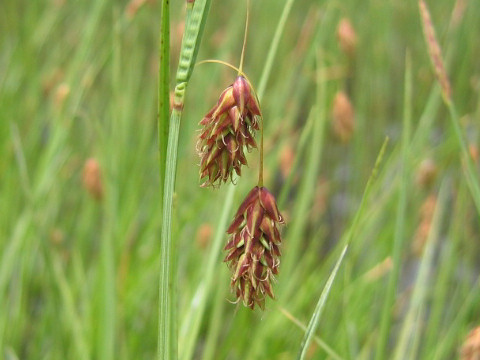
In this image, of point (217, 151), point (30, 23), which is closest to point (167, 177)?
point (217, 151)

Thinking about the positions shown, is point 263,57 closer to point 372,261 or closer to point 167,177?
point 372,261

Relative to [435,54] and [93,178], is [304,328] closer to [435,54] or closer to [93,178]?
[435,54]

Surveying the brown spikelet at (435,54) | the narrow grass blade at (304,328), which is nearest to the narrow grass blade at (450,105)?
the brown spikelet at (435,54)

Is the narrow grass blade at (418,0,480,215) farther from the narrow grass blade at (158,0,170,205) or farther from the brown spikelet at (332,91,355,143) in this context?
the brown spikelet at (332,91,355,143)

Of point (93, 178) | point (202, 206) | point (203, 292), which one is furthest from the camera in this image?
point (202, 206)

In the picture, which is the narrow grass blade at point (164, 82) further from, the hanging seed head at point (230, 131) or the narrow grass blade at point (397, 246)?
the narrow grass blade at point (397, 246)

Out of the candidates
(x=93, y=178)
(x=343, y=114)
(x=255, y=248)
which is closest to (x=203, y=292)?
(x=255, y=248)
